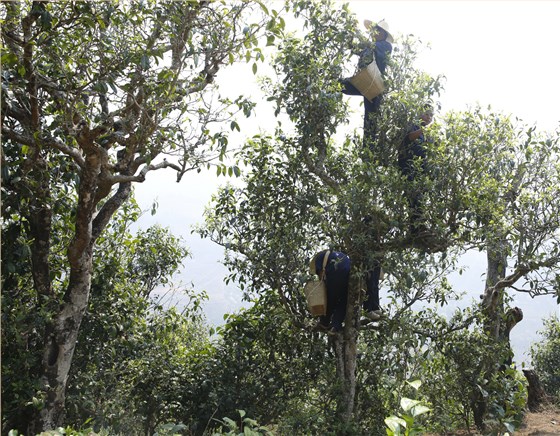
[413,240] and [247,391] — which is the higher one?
[413,240]

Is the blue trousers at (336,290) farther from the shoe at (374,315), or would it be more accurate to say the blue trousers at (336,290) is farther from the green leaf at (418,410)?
the green leaf at (418,410)

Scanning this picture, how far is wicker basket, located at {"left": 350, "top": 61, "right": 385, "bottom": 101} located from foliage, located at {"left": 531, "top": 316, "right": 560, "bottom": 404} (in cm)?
616

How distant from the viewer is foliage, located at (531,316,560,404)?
33.0ft

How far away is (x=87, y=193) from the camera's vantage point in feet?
17.1

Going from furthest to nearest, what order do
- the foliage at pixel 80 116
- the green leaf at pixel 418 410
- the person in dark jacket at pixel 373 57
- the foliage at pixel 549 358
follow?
the foliage at pixel 549 358 → the person in dark jacket at pixel 373 57 → the foliage at pixel 80 116 → the green leaf at pixel 418 410

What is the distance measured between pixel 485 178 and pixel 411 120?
93 centimetres

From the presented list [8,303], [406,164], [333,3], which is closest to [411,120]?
[406,164]

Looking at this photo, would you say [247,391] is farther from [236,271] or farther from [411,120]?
[411,120]

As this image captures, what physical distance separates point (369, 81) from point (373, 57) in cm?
31

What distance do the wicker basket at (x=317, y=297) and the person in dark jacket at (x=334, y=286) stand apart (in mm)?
77

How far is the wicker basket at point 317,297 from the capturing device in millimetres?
5910

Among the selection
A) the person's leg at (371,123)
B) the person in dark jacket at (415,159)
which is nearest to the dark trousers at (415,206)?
the person in dark jacket at (415,159)

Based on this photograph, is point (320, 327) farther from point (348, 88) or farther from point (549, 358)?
point (549, 358)

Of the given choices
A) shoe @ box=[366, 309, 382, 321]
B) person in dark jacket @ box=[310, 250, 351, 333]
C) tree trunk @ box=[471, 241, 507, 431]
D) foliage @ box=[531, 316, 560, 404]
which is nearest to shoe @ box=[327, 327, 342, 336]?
person in dark jacket @ box=[310, 250, 351, 333]
